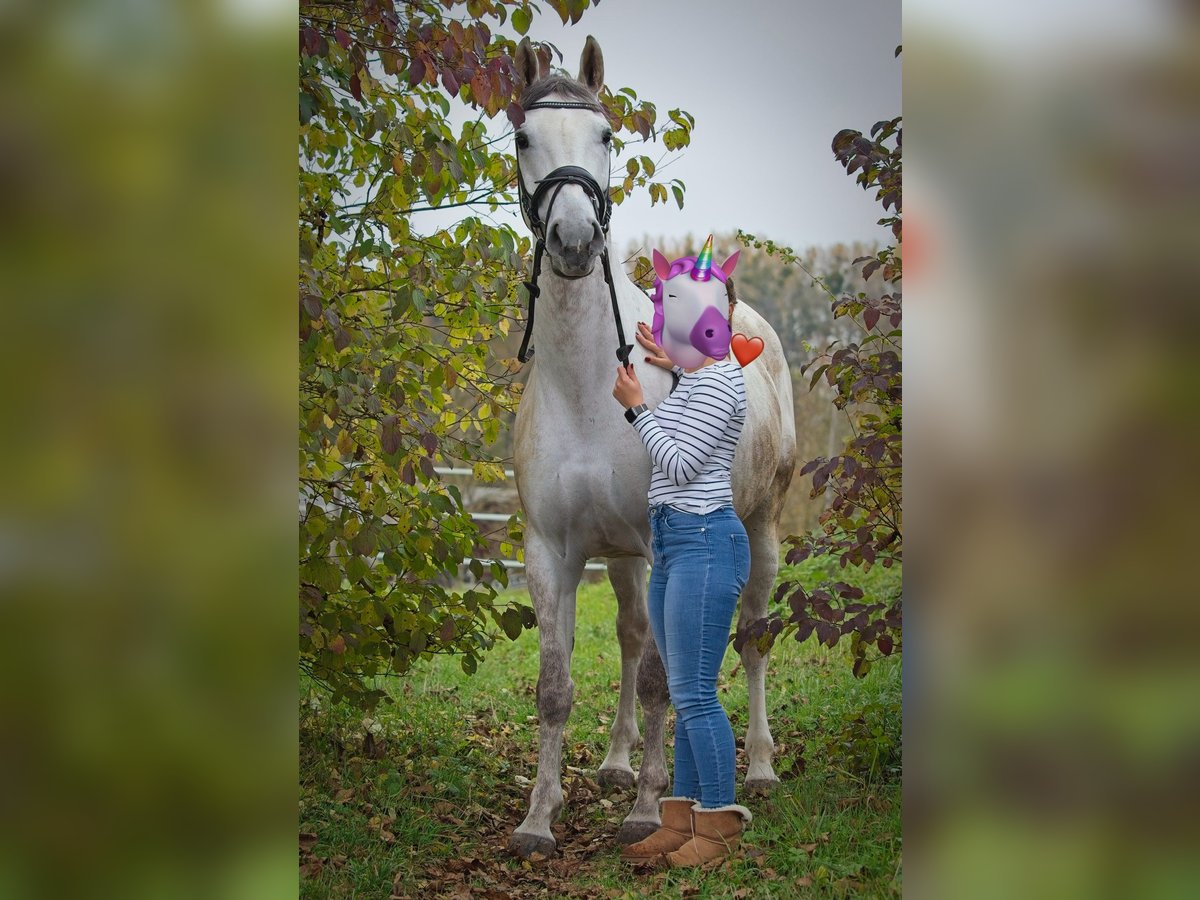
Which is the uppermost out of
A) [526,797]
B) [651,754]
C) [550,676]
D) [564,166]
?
[564,166]

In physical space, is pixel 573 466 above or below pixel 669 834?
above

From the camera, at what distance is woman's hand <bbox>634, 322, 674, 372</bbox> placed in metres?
3.17

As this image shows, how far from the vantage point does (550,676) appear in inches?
129

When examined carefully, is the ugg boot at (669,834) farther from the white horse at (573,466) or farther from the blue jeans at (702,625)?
the white horse at (573,466)

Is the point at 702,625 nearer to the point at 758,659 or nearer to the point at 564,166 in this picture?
the point at 564,166

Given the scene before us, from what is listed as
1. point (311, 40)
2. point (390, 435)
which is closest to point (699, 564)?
point (390, 435)

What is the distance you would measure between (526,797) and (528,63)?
239cm

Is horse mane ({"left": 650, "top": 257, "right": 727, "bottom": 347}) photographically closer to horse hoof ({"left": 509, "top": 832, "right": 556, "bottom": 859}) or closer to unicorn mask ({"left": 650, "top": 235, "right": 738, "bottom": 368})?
unicorn mask ({"left": 650, "top": 235, "right": 738, "bottom": 368})

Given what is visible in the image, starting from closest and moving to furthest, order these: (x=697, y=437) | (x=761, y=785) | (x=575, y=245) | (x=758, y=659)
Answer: (x=575, y=245), (x=697, y=437), (x=761, y=785), (x=758, y=659)

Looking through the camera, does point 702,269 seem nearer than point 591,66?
Yes

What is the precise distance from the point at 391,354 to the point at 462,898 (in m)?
1.71
